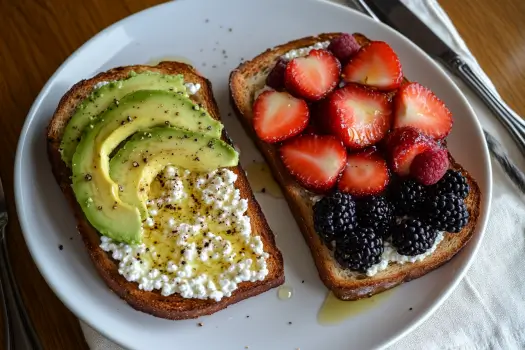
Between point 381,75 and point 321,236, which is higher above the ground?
point 381,75

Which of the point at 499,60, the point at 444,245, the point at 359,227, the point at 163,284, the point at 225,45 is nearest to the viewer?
the point at 163,284

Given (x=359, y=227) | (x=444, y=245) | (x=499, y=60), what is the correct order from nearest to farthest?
(x=359, y=227) < (x=444, y=245) < (x=499, y=60)

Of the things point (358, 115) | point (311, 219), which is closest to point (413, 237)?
point (311, 219)

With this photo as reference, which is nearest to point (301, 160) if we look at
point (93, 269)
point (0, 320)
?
point (93, 269)

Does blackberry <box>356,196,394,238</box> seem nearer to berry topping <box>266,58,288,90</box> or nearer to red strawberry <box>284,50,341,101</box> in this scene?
red strawberry <box>284,50,341,101</box>

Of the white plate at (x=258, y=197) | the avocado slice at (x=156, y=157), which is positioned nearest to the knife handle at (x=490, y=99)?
the white plate at (x=258, y=197)

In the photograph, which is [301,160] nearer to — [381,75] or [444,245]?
[381,75]
